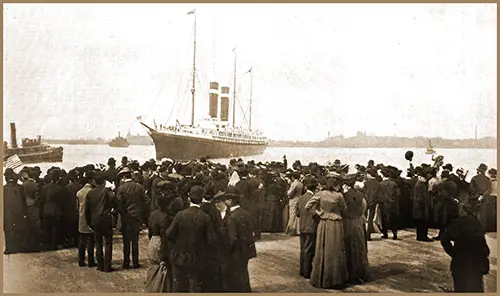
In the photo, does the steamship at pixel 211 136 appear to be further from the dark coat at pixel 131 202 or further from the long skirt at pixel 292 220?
the dark coat at pixel 131 202

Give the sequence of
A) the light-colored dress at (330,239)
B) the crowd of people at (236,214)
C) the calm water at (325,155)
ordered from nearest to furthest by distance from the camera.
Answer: the crowd of people at (236,214) → the light-colored dress at (330,239) → the calm water at (325,155)

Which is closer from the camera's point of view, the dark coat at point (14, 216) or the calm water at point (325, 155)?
the dark coat at point (14, 216)

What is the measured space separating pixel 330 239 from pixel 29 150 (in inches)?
192

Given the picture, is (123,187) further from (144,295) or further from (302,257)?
(302,257)

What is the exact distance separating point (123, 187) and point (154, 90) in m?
1.99

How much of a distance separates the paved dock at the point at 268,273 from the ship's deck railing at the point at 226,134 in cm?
189

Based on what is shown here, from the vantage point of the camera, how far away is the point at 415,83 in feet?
26.8

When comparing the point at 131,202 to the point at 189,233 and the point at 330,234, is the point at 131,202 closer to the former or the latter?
the point at 189,233

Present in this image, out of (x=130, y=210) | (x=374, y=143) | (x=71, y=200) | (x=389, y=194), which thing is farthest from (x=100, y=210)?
(x=389, y=194)

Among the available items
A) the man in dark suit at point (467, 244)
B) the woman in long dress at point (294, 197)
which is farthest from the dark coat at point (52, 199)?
the man in dark suit at point (467, 244)

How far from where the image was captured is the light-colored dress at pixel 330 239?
6.32m

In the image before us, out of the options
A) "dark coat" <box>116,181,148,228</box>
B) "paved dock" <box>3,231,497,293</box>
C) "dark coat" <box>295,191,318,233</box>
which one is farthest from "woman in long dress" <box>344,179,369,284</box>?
"dark coat" <box>116,181,148,228</box>

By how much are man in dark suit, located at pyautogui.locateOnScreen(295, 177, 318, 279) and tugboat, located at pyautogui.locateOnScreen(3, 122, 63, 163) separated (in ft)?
13.4

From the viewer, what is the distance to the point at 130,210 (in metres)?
7.01
